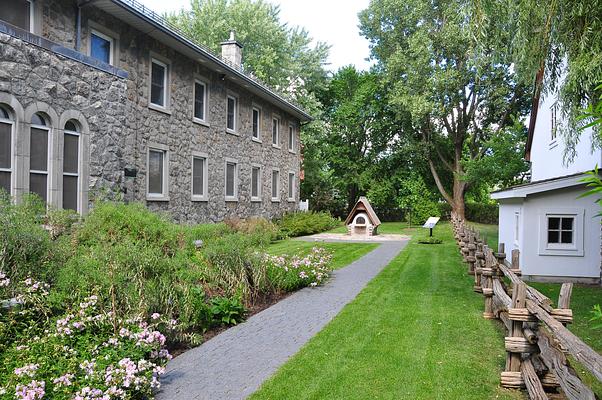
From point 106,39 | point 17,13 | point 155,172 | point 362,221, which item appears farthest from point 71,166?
point 362,221

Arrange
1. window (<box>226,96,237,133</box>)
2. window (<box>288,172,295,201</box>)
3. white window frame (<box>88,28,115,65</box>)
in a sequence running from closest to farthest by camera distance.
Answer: white window frame (<box>88,28,115,65</box>) → window (<box>226,96,237,133</box>) → window (<box>288,172,295,201</box>)

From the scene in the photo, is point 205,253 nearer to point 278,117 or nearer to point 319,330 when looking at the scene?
point 319,330

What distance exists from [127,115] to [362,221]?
1495cm

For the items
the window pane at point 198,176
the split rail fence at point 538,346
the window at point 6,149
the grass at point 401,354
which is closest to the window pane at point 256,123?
the window pane at point 198,176

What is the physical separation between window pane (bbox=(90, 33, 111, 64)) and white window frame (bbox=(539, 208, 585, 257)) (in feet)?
40.3

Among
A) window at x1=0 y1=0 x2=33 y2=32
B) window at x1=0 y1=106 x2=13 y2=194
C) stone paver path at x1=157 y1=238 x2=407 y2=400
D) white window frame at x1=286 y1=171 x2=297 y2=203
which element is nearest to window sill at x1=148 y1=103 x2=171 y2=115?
window at x1=0 y1=0 x2=33 y2=32

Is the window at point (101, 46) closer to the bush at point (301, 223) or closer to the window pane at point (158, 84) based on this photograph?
the window pane at point (158, 84)

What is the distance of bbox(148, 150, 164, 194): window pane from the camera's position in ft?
50.2

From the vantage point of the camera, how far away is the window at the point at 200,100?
18062 millimetres

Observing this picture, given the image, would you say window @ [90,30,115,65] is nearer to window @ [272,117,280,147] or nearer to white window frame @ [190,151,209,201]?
white window frame @ [190,151,209,201]

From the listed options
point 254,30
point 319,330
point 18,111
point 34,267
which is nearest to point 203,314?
point 319,330

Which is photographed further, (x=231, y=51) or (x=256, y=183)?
(x=256, y=183)

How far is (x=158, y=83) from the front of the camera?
51.4 ft

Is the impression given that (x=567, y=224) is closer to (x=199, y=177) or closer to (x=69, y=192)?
(x=69, y=192)
